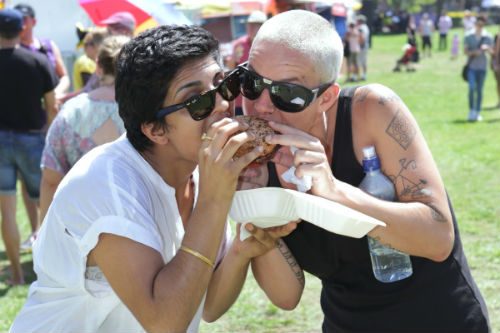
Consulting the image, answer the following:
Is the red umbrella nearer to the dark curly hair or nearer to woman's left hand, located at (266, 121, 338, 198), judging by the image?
the dark curly hair

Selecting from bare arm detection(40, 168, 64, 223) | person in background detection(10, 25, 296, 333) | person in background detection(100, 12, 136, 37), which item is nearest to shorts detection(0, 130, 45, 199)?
person in background detection(100, 12, 136, 37)

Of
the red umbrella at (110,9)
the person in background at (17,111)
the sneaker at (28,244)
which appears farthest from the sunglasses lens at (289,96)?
the red umbrella at (110,9)

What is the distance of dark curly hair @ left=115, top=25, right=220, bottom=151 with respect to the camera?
7.55 feet

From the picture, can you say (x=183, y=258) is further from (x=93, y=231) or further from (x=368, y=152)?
(x=368, y=152)

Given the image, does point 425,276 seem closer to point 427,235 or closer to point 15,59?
point 427,235

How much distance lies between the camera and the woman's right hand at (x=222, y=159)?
215 cm

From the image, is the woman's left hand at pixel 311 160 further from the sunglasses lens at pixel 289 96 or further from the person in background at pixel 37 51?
the person in background at pixel 37 51

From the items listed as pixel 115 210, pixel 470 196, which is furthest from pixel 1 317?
pixel 470 196

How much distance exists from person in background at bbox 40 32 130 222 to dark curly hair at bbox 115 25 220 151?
2580 mm

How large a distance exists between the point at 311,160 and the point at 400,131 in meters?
0.43

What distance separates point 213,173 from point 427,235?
0.70 meters

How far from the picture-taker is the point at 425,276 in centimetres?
255

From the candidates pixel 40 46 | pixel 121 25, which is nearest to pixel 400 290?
pixel 121 25

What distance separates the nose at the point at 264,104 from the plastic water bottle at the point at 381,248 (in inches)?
13.3
